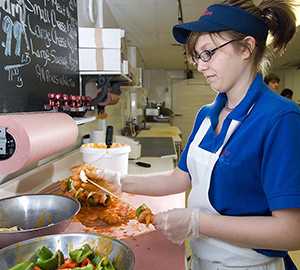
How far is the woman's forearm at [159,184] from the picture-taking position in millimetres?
1325

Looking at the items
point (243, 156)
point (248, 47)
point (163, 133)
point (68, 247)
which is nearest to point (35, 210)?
point (68, 247)

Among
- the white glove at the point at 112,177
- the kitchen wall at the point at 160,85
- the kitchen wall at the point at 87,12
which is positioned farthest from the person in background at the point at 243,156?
the kitchen wall at the point at 160,85

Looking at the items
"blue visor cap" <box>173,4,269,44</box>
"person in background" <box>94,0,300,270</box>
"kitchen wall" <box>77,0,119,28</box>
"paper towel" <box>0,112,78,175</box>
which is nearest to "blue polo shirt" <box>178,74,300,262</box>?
"person in background" <box>94,0,300,270</box>

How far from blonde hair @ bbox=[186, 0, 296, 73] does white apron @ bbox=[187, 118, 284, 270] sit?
23cm

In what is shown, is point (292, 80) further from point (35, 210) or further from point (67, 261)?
point (67, 261)

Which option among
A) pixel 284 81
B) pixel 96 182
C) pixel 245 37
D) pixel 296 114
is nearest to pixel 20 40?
pixel 96 182

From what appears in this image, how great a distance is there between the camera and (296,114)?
2.93ft

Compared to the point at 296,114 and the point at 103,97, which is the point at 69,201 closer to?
the point at 296,114

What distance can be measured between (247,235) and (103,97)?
168 cm

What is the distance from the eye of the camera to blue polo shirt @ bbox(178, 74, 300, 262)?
0.86 meters

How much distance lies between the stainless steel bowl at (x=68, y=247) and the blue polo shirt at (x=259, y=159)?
36cm

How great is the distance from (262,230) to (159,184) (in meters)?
0.55

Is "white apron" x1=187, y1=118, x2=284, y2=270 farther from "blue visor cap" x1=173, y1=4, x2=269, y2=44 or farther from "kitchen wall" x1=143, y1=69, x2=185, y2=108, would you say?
"kitchen wall" x1=143, y1=69, x2=185, y2=108

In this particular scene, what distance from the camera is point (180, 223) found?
973mm
